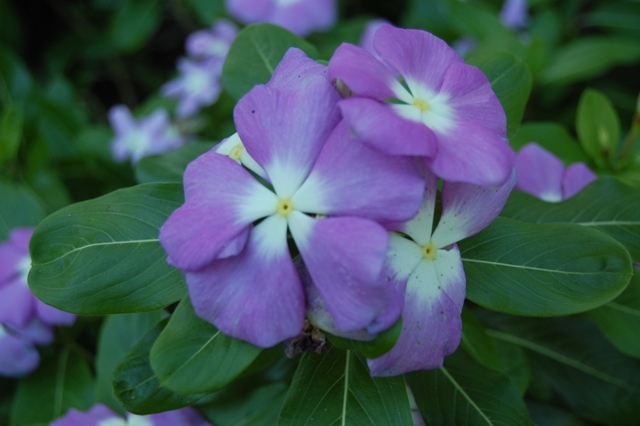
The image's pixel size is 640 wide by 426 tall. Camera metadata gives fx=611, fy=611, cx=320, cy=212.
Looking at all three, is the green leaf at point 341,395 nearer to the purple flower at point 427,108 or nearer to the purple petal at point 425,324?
the purple petal at point 425,324

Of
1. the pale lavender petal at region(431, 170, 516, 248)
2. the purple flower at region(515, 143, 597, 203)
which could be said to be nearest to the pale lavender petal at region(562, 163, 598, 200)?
the purple flower at region(515, 143, 597, 203)

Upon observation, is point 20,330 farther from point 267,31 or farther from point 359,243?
point 359,243

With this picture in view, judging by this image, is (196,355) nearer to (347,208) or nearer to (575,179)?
(347,208)

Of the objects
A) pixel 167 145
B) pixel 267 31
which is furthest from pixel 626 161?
pixel 167 145

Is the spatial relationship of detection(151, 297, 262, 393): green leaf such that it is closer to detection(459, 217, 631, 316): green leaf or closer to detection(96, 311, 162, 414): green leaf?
detection(459, 217, 631, 316): green leaf

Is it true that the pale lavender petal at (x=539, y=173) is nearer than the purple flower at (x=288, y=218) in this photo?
No

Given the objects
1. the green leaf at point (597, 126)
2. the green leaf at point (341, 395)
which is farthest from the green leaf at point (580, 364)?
the green leaf at point (341, 395)

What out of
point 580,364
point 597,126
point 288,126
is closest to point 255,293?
point 288,126

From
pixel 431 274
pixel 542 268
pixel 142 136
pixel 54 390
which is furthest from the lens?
pixel 142 136
